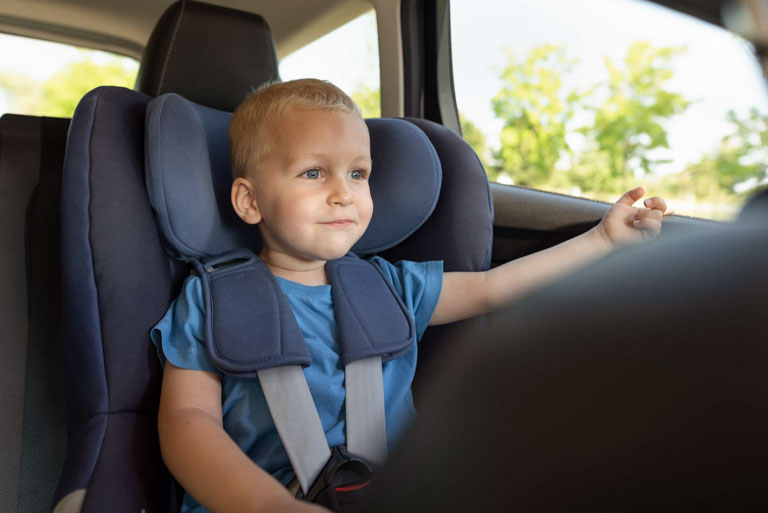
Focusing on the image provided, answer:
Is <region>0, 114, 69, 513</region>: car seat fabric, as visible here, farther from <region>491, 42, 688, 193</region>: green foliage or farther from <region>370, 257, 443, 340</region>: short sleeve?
<region>491, 42, 688, 193</region>: green foliage

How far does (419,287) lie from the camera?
1.29m

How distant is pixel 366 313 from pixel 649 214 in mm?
567

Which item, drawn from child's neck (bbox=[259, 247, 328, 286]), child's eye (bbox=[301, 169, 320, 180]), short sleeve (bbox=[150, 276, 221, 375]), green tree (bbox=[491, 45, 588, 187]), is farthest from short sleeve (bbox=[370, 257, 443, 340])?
green tree (bbox=[491, 45, 588, 187])

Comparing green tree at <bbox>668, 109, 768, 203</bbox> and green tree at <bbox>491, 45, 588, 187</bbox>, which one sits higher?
green tree at <bbox>491, 45, 588, 187</bbox>

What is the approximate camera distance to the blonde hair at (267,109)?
1199 millimetres

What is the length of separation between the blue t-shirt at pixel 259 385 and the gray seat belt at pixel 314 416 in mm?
32

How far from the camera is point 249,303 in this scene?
3.65 feet

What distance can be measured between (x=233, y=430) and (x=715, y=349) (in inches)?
35.2

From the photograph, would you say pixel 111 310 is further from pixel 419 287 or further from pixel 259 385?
pixel 419 287

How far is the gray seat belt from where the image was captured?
1.01 meters

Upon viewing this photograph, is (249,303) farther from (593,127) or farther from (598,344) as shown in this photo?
(593,127)

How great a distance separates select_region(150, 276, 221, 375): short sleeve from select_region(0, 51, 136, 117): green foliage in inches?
53.3

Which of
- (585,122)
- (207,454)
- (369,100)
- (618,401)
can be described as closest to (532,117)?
(585,122)

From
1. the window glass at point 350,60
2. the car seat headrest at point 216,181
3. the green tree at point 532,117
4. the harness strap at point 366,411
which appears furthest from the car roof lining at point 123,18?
the green tree at point 532,117
